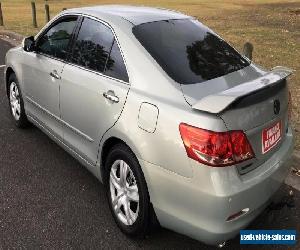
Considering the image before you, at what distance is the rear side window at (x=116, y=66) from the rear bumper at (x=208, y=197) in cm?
80

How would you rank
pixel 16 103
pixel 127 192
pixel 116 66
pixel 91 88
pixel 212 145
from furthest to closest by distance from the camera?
pixel 16 103 < pixel 91 88 < pixel 116 66 < pixel 127 192 < pixel 212 145

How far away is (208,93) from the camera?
3.15 metres

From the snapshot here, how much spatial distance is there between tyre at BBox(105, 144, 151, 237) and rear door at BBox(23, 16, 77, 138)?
1.11m

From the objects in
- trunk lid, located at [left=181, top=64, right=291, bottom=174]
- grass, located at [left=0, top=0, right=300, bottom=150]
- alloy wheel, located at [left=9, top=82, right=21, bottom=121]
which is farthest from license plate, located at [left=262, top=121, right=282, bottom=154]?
alloy wheel, located at [left=9, top=82, right=21, bottom=121]

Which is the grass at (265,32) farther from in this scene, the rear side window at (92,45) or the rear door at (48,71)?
the rear door at (48,71)

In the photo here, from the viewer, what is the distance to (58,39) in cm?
462

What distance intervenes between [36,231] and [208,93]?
1870mm

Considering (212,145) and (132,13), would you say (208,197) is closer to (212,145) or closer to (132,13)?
(212,145)

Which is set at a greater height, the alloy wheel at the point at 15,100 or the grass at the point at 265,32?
the alloy wheel at the point at 15,100

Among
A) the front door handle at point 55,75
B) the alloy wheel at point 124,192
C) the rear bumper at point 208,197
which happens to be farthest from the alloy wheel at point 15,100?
the rear bumper at point 208,197

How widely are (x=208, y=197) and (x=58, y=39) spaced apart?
268 centimetres

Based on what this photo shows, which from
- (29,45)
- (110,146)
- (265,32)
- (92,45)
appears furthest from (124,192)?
(265,32)

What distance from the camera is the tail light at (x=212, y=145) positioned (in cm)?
280

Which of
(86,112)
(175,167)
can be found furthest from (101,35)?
(175,167)
